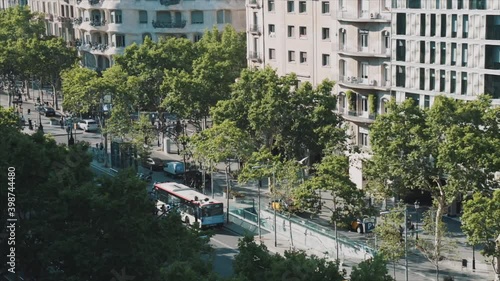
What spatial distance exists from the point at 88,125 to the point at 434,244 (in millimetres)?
58842

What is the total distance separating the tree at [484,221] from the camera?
52.7 m

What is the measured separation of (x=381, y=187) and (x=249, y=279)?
29548 mm

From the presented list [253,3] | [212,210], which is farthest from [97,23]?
[212,210]

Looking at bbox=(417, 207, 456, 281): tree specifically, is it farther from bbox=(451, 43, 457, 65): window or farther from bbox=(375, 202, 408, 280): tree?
bbox=(451, 43, 457, 65): window

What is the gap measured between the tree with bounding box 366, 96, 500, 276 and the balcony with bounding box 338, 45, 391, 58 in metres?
16.4

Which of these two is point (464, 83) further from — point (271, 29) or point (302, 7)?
point (271, 29)

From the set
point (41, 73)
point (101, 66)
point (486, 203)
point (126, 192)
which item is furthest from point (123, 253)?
point (101, 66)

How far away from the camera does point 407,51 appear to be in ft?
251

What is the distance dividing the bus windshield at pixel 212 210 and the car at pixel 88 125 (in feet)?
141

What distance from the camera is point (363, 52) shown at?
80.1 metres

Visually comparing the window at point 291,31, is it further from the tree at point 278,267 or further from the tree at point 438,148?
the tree at point 278,267

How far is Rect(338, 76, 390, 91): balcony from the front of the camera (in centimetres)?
7919

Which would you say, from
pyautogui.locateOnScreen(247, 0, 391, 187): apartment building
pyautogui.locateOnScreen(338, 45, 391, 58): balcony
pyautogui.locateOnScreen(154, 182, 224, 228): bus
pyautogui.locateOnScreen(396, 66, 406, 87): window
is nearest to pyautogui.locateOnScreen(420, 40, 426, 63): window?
pyautogui.locateOnScreen(396, 66, 406, 87): window

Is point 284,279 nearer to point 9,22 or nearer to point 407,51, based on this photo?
point 407,51
